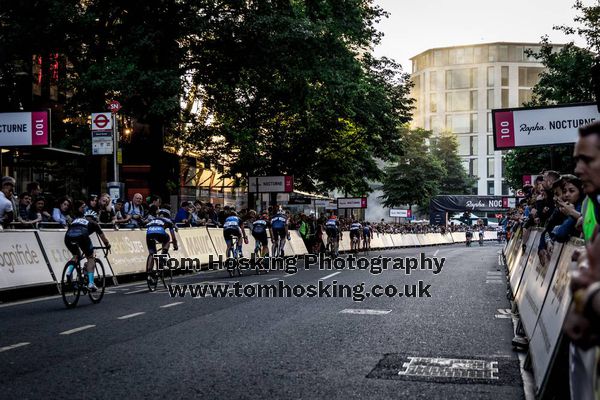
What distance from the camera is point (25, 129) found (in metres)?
17.9

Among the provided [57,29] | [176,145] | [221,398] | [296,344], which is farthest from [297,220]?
[221,398]

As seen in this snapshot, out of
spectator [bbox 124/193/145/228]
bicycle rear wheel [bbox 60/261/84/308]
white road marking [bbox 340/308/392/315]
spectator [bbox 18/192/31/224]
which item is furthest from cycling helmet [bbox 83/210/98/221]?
spectator [bbox 124/193/145/228]

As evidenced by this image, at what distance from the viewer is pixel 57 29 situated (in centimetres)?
2283

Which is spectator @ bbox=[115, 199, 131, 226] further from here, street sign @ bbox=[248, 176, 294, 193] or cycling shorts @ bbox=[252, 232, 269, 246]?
street sign @ bbox=[248, 176, 294, 193]

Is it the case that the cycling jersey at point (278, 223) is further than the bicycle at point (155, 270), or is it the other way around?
the cycling jersey at point (278, 223)

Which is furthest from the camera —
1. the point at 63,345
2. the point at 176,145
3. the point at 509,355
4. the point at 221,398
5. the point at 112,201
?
the point at 176,145

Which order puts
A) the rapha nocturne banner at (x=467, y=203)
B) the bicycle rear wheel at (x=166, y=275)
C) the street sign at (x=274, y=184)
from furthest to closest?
1. the rapha nocturne banner at (x=467, y=203)
2. the street sign at (x=274, y=184)
3. the bicycle rear wheel at (x=166, y=275)

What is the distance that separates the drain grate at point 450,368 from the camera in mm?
6334

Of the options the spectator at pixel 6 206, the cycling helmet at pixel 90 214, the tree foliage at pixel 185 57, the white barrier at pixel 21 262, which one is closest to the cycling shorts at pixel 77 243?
the cycling helmet at pixel 90 214

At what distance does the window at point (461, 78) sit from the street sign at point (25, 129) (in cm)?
11396

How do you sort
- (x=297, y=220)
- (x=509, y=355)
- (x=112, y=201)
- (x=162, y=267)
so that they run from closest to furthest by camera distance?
(x=509, y=355), (x=162, y=267), (x=112, y=201), (x=297, y=220)

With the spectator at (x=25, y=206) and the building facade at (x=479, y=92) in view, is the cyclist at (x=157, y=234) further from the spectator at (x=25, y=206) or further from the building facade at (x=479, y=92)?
the building facade at (x=479, y=92)

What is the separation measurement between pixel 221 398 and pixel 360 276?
13650mm

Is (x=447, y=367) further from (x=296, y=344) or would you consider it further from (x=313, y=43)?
(x=313, y=43)
